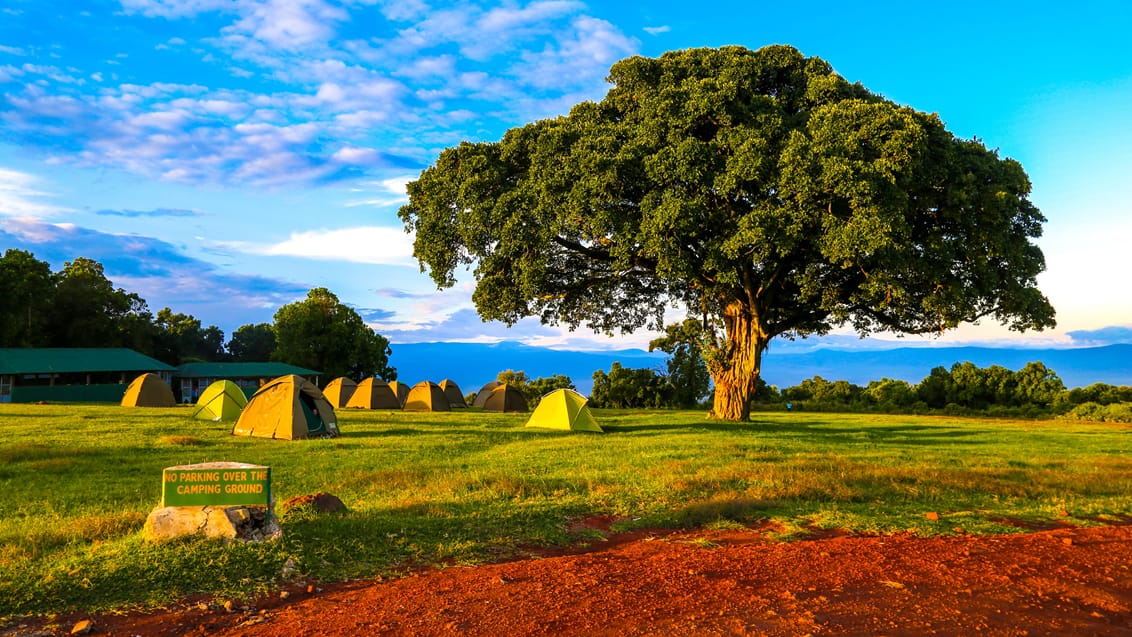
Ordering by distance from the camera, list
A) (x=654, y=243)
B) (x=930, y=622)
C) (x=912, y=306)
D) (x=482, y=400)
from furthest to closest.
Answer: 1. (x=482, y=400)
2. (x=912, y=306)
3. (x=654, y=243)
4. (x=930, y=622)

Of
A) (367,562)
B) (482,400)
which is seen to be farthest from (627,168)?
(482,400)

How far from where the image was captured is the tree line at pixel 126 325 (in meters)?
51.8

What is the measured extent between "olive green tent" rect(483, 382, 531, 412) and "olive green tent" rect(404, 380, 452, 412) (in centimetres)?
246

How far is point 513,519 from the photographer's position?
979 cm

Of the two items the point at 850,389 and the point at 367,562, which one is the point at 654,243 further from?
the point at 850,389

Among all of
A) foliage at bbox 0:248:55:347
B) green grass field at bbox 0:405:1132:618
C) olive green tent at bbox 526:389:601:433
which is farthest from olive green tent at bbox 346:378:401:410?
foliage at bbox 0:248:55:347

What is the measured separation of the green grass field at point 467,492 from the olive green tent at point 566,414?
1.39 m

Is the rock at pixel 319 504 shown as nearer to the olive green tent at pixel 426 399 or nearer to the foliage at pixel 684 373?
the olive green tent at pixel 426 399

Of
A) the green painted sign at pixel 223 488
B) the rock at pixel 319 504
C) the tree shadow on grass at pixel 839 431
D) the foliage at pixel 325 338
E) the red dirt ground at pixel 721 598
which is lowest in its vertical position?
the red dirt ground at pixel 721 598

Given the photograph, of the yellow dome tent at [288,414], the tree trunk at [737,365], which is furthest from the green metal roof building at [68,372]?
the tree trunk at [737,365]

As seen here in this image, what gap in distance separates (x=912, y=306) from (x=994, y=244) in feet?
15.1

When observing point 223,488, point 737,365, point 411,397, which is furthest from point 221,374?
point 223,488

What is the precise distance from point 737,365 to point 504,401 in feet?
53.1

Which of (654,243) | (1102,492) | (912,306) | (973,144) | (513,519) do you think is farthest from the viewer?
(912,306)
